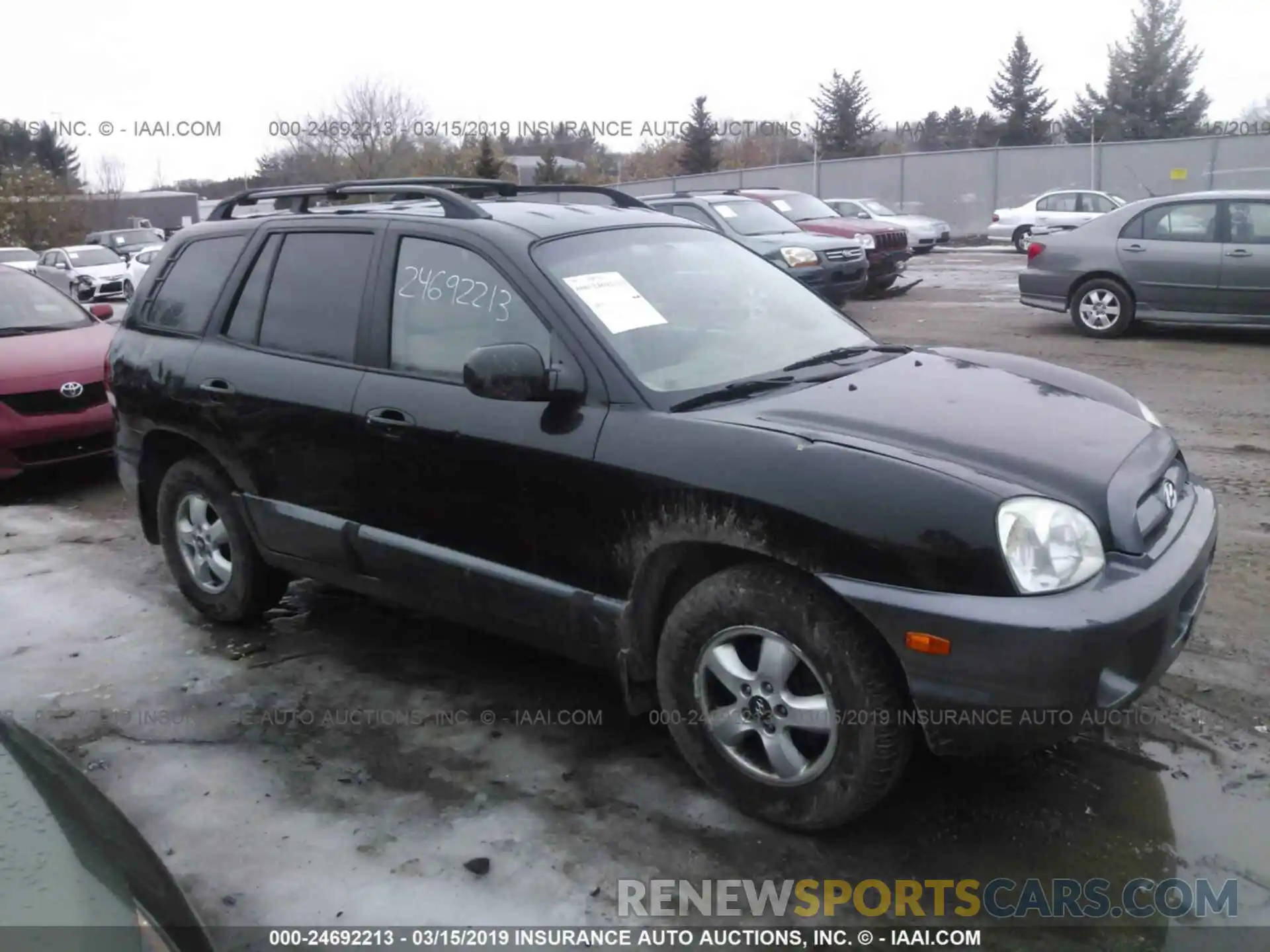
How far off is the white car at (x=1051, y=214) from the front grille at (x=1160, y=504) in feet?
68.2

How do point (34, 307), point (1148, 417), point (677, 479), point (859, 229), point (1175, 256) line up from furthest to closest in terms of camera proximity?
point (859, 229) → point (1175, 256) → point (34, 307) → point (1148, 417) → point (677, 479)

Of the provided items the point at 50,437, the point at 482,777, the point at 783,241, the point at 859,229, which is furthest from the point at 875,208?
the point at 482,777

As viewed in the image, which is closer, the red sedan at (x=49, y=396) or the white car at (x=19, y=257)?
the red sedan at (x=49, y=396)

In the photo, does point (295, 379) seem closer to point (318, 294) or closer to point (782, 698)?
point (318, 294)

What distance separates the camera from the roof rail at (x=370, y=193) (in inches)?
161

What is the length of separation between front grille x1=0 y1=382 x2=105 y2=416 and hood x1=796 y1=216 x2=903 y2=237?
1001 cm

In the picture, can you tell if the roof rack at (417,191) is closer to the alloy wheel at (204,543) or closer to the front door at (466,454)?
the front door at (466,454)

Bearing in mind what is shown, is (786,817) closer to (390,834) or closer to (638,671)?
(638,671)

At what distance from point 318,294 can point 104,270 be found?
24684 millimetres

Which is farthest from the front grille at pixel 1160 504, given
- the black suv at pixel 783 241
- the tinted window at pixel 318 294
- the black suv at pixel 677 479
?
the black suv at pixel 783 241

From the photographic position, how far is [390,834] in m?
3.31

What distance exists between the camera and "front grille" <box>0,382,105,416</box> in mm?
7312

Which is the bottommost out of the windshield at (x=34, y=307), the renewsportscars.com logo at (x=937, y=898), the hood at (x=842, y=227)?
the renewsportscars.com logo at (x=937, y=898)

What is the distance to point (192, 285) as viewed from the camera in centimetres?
498
